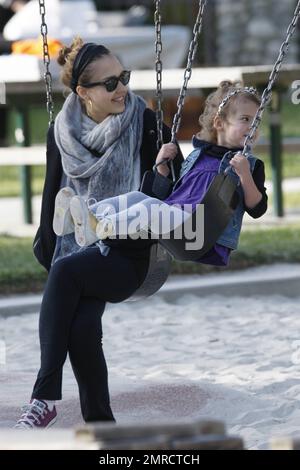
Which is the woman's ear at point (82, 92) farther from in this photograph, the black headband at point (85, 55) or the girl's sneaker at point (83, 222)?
the girl's sneaker at point (83, 222)

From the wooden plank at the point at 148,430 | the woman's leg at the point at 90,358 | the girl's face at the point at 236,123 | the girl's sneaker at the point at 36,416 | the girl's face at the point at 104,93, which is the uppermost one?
the girl's face at the point at 104,93

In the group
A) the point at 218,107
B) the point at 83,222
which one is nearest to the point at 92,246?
the point at 83,222

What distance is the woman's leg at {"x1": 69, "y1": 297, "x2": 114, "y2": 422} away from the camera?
388 centimetres

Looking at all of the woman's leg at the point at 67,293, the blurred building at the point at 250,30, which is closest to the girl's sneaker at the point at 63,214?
the woman's leg at the point at 67,293

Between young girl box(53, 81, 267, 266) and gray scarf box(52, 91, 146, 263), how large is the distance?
0.08 m

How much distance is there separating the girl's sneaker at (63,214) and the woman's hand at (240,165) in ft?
1.70

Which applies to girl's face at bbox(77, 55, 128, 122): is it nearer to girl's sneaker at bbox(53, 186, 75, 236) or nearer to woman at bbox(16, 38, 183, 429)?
woman at bbox(16, 38, 183, 429)

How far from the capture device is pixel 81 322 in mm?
3883

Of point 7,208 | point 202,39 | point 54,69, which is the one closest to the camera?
point 7,208

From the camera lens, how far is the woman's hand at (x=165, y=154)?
4.08m

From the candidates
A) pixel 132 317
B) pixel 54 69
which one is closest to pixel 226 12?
pixel 54 69

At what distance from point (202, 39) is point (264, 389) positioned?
1611 cm

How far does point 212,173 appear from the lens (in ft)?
13.3
